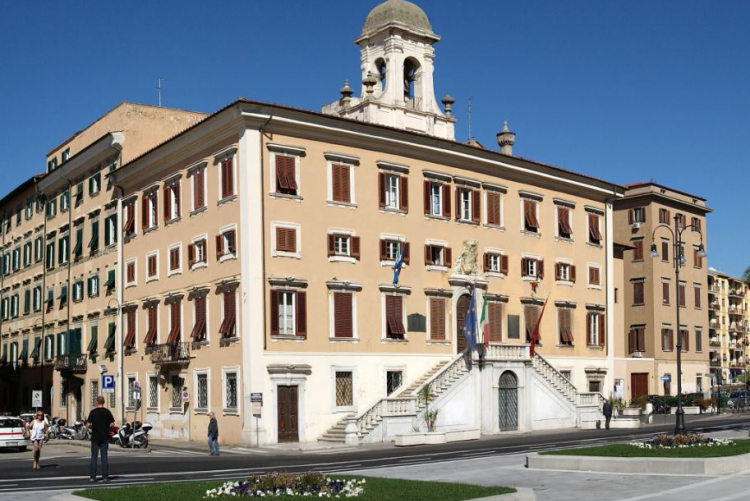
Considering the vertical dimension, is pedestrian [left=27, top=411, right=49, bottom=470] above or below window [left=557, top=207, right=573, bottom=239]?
below

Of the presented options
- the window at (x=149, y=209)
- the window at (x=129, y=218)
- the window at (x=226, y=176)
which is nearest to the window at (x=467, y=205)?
the window at (x=226, y=176)

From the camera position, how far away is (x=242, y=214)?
148ft

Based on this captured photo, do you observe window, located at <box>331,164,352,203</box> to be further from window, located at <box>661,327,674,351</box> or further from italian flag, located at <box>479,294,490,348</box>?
window, located at <box>661,327,674,351</box>

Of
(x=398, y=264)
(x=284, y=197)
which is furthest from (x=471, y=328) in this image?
(x=284, y=197)

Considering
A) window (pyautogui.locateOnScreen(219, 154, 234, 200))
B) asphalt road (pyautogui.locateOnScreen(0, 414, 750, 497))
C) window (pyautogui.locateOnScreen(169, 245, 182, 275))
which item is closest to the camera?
asphalt road (pyautogui.locateOnScreen(0, 414, 750, 497))

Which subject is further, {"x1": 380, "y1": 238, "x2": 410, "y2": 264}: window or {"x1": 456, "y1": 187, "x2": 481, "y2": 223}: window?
{"x1": 456, "y1": 187, "x2": 481, "y2": 223}: window

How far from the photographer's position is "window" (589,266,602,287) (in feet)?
203

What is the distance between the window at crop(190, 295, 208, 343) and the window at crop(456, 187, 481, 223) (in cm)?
1375

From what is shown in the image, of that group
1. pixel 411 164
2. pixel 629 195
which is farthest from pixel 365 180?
pixel 629 195

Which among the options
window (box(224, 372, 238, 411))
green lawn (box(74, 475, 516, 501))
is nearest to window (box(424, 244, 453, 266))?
window (box(224, 372, 238, 411))

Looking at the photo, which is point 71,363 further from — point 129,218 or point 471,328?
point 471,328

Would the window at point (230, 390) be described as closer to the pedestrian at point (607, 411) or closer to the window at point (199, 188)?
the window at point (199, 188)

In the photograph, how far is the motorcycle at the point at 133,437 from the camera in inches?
1743

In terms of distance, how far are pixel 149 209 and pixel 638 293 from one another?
130 feet
